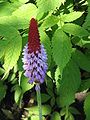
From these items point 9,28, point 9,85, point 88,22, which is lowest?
point 9,85

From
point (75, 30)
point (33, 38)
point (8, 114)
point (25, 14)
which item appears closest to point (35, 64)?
point (33, 38)

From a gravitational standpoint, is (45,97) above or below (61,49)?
below

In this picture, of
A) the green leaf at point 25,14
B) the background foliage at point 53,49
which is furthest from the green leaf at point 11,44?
the green leaf at point 25,14

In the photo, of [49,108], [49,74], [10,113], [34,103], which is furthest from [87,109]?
[10,113]

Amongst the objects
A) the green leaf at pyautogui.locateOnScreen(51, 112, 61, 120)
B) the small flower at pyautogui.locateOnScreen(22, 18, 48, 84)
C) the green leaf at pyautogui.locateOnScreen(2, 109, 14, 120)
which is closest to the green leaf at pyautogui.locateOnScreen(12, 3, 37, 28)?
the small flower at pyautogui.locateOnScreen(22, 18, 48, 84)

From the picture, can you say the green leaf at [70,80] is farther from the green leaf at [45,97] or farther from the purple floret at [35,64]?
the purple floret at [35,64]

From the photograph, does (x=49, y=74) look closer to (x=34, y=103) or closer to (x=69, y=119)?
(x=69, y=119)

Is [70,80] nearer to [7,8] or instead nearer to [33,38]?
[7,8]
